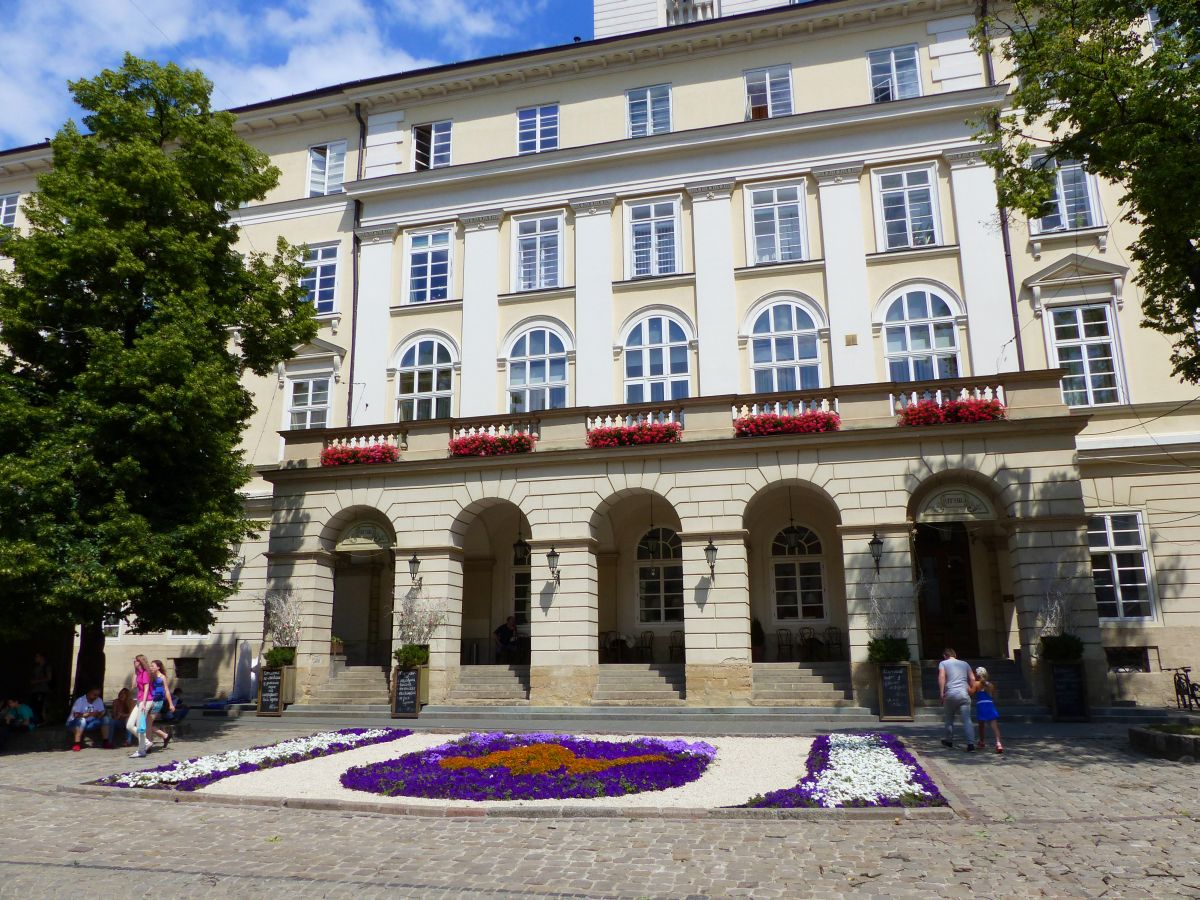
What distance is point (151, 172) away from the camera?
60.7 feet

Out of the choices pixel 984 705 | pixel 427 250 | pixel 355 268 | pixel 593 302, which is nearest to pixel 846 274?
pixel 593 302

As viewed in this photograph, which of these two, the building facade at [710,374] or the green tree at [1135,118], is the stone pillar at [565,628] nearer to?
the building facade at [710,374]

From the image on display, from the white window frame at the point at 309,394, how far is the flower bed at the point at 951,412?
57.0ft

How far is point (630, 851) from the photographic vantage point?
28.7 feet

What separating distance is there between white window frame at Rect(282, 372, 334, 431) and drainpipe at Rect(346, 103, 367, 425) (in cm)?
72

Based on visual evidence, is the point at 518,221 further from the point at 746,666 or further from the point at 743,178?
the point at 746,666

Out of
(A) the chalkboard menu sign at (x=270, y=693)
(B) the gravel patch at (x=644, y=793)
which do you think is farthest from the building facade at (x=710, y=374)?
(B) the gravel patch at (x=644, y=793)

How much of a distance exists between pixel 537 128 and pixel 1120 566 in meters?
21.4

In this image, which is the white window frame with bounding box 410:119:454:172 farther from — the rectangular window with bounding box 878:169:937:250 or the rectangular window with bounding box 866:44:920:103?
the rectangular window with bounding box 878:169:937:250

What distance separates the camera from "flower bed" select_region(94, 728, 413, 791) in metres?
12.7

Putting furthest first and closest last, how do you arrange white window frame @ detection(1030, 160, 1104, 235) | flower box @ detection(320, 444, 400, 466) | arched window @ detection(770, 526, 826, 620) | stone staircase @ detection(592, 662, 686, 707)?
arched window @ detection(770, 526, 826, 620) < white window frame @ detection(1030, 160, 1104, 235) < flower box @ detection(320, 444, 400, 466) < stone staircase @ detection(592, 662, 686, 707)

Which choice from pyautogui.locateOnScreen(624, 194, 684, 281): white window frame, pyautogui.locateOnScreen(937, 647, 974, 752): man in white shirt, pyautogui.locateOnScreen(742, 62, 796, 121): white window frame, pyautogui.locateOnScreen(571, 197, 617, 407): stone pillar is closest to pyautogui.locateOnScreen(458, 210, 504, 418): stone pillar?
pyautogui.locateOnScreen(571, 197, 617, 407): stone pillar

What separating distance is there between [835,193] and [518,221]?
974 cm

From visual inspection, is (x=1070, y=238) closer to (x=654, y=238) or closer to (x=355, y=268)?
(x=654, y=238)
